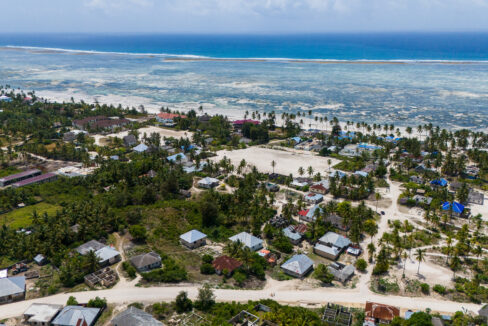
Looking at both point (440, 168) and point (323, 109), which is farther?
point (323, 109)

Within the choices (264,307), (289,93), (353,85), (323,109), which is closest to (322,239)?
(264,307)

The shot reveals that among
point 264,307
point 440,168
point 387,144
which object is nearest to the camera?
point 264,307

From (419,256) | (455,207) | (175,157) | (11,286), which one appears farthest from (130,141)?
(455,207)

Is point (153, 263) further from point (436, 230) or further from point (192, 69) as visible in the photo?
point (192, 69)

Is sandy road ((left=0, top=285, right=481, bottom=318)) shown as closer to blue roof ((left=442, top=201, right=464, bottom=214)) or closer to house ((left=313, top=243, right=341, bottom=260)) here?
house ((left=313, top=243, right=341, bottom=260))

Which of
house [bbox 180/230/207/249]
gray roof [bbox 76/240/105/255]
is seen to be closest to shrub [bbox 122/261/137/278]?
gray roof [bbox 76/240/105/255]

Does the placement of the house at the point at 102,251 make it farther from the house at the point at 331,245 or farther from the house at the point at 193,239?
the house at the point at 331,245

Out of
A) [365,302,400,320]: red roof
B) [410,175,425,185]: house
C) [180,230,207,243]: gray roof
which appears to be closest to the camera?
[365,302,400,320]: red roof
